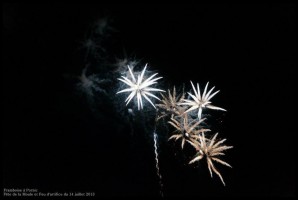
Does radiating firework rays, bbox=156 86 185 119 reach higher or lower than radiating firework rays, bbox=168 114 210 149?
higher

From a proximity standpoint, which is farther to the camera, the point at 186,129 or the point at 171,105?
the point at 171,105

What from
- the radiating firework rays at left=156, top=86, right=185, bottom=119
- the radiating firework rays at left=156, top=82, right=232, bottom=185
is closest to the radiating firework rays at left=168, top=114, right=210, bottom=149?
the radiating firework rays at left=156, top=82, right=232, bottom=185

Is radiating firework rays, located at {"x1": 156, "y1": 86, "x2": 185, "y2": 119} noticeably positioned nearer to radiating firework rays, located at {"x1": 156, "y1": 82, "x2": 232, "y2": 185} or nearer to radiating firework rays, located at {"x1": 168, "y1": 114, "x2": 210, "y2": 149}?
radiating firework rays, located at {"x1": 156, "y1": 82, "x2": 232, "y2": 185}

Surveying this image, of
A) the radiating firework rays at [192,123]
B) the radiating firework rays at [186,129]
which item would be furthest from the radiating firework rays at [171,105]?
the radiating firework rays at [186,129]

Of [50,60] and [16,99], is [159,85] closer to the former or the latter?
[50,60]

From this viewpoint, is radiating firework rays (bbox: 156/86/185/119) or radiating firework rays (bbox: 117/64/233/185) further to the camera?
radiating firework rays (bbox: 156/86/185/119)

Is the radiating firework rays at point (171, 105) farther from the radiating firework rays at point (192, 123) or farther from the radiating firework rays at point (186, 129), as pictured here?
the radiating firework rays at point (186, 129)

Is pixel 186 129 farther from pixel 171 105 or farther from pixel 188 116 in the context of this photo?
pixel 171 105

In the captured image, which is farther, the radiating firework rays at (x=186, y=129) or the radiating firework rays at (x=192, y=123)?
the radiating firework rays at (x=186, y=129)

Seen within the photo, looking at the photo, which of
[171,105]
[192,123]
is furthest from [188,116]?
[171,105]

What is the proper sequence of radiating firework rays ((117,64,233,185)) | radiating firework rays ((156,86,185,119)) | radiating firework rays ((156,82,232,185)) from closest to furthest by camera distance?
1. radiating firework rays ((117,64,233,185))
2. radiating firework rays ((156,82,232,185))
3. radiating firework rays ((156,86,185,119))

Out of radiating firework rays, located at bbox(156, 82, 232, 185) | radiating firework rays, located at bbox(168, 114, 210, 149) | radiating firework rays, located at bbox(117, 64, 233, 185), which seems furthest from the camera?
radiating firework rays, located at bbox(168, 114, 210, 149)
